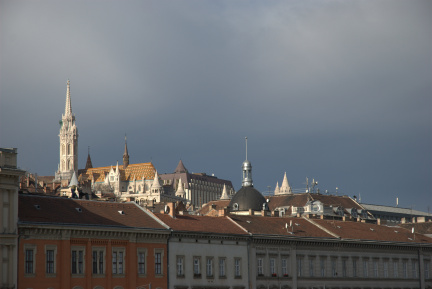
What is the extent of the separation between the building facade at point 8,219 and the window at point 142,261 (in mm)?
14605

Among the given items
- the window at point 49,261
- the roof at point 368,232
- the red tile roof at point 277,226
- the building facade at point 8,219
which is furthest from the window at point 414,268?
the building facade at point 8,219

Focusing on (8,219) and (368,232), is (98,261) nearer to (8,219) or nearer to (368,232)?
(8,219)

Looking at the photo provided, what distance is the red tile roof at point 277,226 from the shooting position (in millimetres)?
96000

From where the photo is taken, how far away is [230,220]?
9644cm

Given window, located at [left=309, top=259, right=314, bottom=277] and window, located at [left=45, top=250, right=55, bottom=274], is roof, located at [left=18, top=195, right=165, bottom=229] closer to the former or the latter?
window, located at [left=45, top=250, right=55, bottom=274]

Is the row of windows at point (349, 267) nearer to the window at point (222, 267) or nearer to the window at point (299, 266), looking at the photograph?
the window at point (299, 266)

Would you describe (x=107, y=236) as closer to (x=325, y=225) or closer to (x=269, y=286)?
(x=269, y=286)

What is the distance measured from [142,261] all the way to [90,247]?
6584 mm

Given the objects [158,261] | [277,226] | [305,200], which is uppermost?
[305,200]

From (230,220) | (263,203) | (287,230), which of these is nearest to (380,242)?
(287,230)

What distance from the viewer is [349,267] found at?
103 metres

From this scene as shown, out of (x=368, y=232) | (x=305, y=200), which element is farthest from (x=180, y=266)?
(x=305, y=200)

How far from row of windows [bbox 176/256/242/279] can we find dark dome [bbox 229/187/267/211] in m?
40.5

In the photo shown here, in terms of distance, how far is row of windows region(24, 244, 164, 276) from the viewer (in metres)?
71.8
